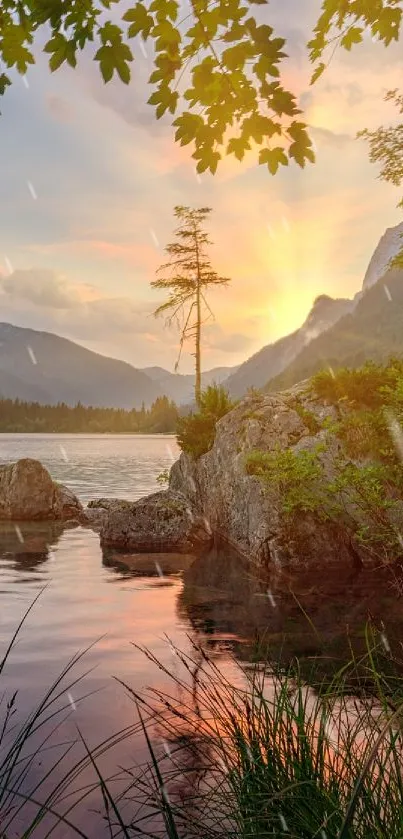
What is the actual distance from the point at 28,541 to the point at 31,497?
475 cm

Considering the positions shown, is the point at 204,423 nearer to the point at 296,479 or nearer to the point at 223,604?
the point at 296,479

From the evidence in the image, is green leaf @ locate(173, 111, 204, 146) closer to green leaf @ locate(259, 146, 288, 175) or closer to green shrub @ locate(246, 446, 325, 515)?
green leaf @ locate(259, 146, 288, 175)

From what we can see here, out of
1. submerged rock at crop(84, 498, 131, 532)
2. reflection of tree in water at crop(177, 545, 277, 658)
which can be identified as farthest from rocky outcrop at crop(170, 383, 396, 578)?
submerged rock at crop(84, 498, 131, 532)

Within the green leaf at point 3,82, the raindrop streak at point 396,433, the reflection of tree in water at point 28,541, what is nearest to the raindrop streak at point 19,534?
the reflection of tree in water at point 28,541

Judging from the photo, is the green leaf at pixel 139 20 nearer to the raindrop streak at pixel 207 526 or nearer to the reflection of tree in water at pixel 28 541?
the reflection of tree in water at pixel 28 541

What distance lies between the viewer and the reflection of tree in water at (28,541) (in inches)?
618

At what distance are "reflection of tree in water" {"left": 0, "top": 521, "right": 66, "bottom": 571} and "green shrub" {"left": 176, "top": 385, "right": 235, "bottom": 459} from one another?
4.72m

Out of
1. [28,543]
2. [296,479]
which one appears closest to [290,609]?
[296,479]

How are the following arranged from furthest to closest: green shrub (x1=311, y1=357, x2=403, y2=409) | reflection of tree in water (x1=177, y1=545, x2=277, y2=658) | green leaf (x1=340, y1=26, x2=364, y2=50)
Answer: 1. green shrub (x1=311, y1=357, x2=403, y2=409)
2. reflection of tree in water (x1=177, y1=545, x2=277, y2=658)
3. green leaf (x1=340, y1=26, x2=364, y2=50)

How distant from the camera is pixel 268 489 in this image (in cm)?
1515

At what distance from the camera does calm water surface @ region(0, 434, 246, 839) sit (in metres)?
7.09

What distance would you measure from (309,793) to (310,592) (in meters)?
9.62

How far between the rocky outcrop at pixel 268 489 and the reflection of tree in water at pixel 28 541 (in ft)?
14.3

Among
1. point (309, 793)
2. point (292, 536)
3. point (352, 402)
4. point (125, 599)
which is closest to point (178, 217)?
point (352, 402)
